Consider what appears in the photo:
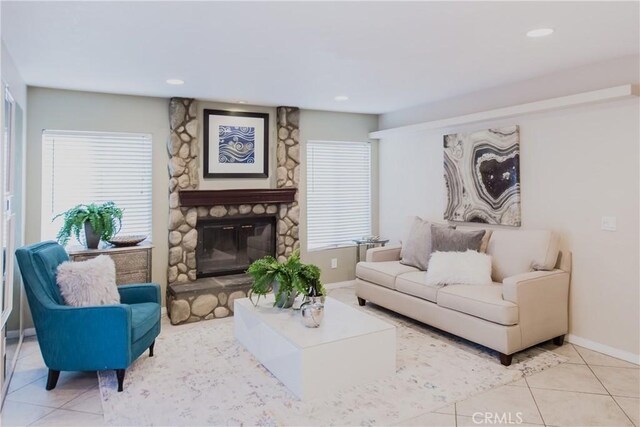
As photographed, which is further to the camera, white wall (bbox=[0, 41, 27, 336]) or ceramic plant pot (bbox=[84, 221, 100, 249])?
ceramic plant pot (bbox=[84, 221, 100, 249])

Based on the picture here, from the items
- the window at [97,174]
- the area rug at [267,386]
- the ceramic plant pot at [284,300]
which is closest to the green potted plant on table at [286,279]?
the ceramic plant pot at [284,300]

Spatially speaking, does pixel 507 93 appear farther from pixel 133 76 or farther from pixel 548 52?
pixel 133 76

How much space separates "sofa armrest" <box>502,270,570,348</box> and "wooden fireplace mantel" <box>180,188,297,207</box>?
2.78m

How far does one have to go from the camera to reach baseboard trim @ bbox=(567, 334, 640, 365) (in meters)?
3.29

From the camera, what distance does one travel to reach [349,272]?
19.4ft

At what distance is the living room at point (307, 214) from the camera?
8.57 feet

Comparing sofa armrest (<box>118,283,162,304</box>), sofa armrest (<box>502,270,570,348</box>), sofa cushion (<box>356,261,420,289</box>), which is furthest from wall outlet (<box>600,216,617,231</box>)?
sofa armrest (<box>118,283,162,304</box>)

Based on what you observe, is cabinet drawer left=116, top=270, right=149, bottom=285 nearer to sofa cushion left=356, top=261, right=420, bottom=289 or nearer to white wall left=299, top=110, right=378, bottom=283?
white wall left=299, top=110, right=378, bottom=283

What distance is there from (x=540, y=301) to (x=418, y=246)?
1422 millimetres

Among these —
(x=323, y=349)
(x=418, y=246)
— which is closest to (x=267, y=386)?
(x=323, y=349)

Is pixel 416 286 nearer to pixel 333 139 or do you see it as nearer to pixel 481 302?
pixel 481 302

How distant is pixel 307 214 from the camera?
5.55 meters

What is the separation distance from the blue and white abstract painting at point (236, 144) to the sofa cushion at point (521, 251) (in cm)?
289

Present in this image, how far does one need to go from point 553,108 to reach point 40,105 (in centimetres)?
476
